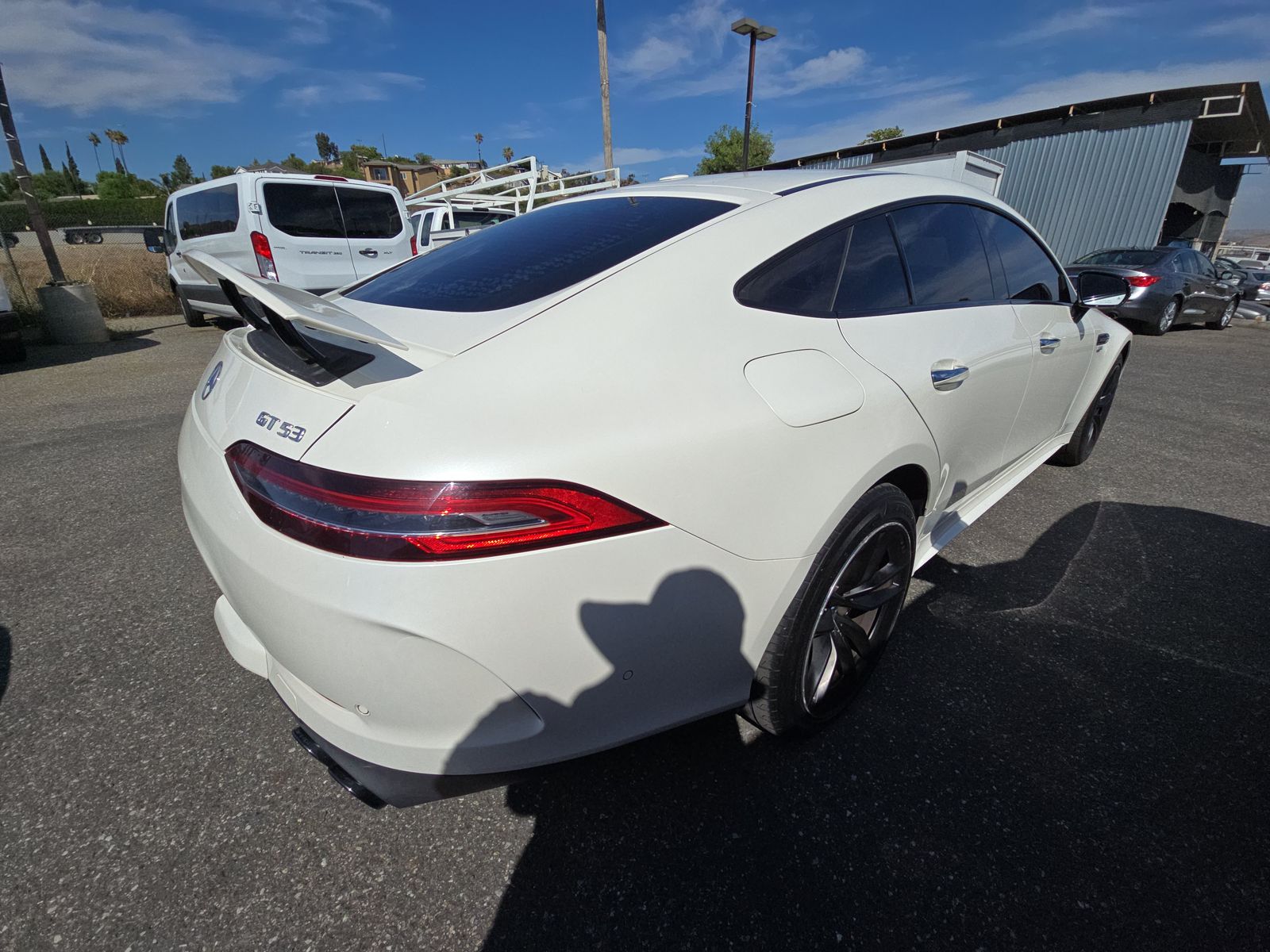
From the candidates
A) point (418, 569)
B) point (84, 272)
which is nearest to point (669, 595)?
point (418, 569)

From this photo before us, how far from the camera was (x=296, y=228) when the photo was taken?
7273 millimetres

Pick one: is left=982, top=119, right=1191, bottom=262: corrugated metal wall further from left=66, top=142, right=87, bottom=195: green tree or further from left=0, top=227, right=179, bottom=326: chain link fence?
left=66, top=142, right=87, bottom=195: green tree

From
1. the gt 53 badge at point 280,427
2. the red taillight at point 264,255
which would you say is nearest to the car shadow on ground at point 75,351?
the red taillight at point 264,255

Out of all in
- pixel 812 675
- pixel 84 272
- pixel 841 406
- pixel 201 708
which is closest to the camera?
pixel 841 406

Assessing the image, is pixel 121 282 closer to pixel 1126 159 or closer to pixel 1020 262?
pixel 1020 262

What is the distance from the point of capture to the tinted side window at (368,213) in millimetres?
7770

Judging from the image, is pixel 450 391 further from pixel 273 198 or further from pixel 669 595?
pixel 273 198

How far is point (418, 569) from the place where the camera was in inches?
41.9

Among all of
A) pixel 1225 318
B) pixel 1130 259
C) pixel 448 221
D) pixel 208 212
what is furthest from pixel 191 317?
pixel 1225 318

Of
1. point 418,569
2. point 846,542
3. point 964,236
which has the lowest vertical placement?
point 846,542

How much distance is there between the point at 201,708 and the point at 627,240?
194 centimetres

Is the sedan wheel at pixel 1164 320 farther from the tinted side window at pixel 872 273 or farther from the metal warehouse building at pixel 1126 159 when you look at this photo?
the tinted side window at pixel 872 273

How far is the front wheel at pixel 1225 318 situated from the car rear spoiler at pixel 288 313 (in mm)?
15680

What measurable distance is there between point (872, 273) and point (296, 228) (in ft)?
24.8
